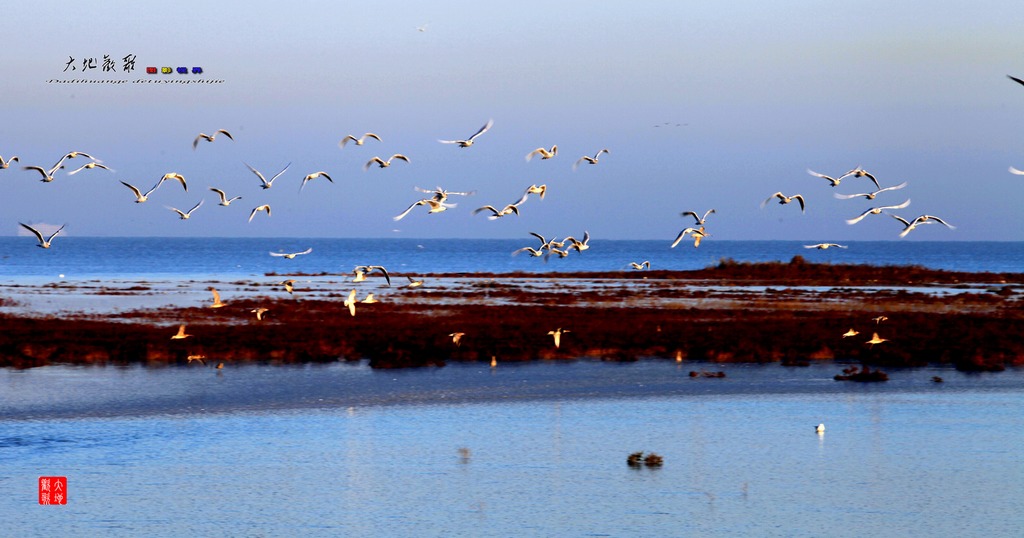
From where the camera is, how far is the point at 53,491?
19.4 metres

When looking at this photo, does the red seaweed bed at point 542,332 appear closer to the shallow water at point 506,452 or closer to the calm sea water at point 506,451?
the calm sea water at point 506,451

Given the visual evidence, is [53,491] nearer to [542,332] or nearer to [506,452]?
[506,452]

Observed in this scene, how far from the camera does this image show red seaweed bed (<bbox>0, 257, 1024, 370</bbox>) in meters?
36.9

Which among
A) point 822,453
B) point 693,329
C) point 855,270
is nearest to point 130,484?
point 822,453

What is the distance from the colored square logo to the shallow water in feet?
0.69

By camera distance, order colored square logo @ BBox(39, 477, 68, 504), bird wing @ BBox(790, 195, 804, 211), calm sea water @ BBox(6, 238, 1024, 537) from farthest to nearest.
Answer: bird wing @ BBox(790, 195, 804, 211)
colored square logo @ BBox(39, 477, 68, 504)
calm sea water @ BBox(6, 238, 1024, 537)

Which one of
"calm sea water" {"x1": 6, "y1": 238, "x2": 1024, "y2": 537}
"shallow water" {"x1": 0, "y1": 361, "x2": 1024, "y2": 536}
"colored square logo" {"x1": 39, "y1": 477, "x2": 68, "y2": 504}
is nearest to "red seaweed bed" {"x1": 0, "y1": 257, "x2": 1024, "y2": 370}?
"calm sea water" {"x1": 6, "y1": 238, "x2": 1024, "y2": 537}

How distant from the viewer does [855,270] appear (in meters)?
93.9

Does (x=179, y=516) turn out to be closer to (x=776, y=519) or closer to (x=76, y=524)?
(x=76, y=524)

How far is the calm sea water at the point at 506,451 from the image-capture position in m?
18.7

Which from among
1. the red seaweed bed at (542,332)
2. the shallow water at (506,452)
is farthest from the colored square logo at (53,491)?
the red seaweed bed at (542,332)

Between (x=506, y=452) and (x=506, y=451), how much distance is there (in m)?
0.09

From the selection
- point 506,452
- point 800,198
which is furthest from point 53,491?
point 800,198

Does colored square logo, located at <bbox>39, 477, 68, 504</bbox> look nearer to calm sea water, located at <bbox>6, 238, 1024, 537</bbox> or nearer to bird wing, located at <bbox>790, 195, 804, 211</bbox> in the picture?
calm sea water, located at <bbox>6, 238, 1024, 537</bbox>
